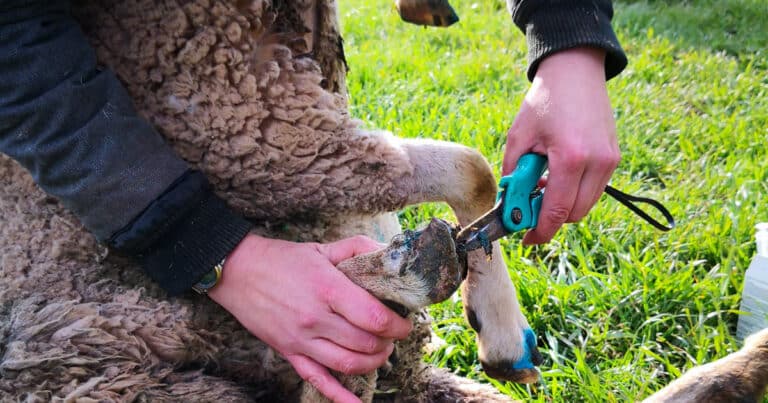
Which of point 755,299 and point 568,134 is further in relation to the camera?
point 755,299

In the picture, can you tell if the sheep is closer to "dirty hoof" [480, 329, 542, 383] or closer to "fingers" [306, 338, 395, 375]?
"fingers" [306, 338, 395, 375]

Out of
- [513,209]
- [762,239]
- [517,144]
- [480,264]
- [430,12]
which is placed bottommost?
[762,239]

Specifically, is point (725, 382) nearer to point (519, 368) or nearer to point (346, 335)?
point (519, 368)

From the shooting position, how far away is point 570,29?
1504 mm

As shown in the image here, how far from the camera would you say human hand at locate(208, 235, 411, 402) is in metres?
1.37

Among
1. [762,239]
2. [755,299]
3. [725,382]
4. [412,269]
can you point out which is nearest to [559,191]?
[412,269]

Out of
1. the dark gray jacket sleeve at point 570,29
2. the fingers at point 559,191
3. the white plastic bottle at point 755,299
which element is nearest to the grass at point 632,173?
the white plastic bottle at point 755,299

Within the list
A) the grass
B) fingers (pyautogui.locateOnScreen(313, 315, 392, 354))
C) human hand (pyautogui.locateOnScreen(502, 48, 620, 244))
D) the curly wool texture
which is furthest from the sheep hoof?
fingers (pyautogui.locateOnScreen(313, 315, 392, 354))

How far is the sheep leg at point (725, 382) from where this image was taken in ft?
5.76

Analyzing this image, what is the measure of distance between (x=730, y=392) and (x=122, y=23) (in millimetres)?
1847

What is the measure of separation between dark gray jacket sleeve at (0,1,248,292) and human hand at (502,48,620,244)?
2.19ft

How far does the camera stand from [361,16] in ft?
18.9

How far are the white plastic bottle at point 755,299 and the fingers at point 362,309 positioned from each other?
1395 millimetres

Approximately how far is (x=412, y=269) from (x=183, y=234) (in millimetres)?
493
